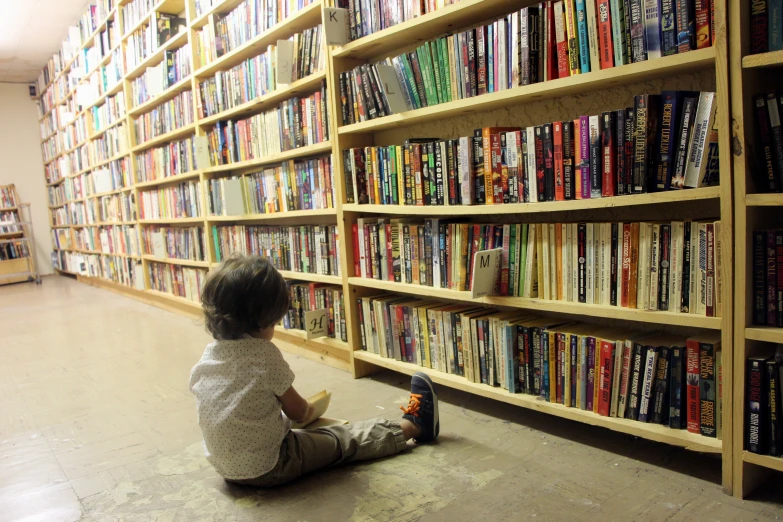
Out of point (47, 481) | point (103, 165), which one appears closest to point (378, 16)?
point (47, 481)

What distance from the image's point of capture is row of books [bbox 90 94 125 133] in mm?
5078

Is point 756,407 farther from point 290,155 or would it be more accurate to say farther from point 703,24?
point 290,155

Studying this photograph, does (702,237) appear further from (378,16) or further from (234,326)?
(378,16)

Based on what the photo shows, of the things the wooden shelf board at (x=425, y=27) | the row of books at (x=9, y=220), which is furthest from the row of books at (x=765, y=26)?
the row of books at (x=9, y=220)

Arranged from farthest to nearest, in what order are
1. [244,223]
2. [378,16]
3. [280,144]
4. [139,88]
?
[139,88]
[244,223]
[280,144]
[378,16]

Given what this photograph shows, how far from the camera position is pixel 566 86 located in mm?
1578

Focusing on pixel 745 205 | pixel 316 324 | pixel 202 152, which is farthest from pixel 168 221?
pixel 745 205

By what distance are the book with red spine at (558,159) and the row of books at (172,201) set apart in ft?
9.24

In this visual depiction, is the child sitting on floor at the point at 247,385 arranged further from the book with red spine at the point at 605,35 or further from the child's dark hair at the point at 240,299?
the book with red spine at the point at 605,35

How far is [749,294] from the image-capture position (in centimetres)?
128

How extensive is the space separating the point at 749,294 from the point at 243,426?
127cm

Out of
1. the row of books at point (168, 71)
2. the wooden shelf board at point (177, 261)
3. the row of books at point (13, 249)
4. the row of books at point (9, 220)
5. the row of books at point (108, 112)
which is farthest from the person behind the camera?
the row of books at point (9, 220)

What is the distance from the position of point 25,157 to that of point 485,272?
8.50 m

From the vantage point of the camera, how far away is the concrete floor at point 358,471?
1365 millimetres
